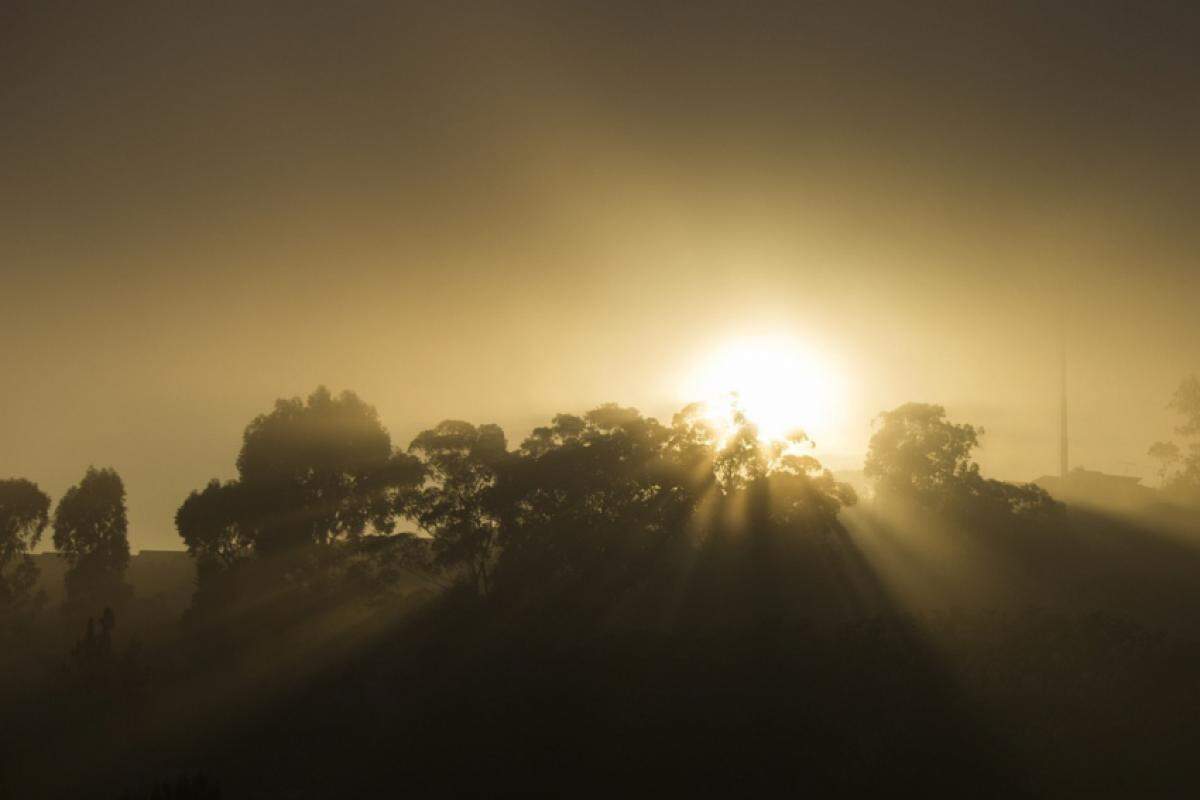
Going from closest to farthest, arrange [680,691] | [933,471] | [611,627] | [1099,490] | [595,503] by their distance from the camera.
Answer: [680,691]
[611,627]
[595,503]
[933,471]
[1099,490]

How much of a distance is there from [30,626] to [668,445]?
2567 inches

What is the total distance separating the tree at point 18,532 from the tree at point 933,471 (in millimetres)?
86043

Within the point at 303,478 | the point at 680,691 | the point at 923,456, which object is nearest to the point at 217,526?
the point at 303,478

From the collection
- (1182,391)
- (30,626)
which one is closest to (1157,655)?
(1182,391)

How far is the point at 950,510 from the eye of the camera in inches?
3221

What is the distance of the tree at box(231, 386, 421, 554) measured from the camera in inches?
2931

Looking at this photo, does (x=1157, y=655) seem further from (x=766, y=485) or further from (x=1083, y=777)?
(x=766, y=485)

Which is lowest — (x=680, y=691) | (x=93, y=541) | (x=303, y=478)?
(x=680, y=691)

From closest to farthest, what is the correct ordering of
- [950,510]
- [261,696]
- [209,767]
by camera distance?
[209,767]
[261,696]
[950,510]

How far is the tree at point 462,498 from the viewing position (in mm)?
66875

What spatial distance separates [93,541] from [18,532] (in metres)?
6.99

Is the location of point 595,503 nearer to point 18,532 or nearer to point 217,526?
point 217,526

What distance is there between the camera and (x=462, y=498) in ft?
224

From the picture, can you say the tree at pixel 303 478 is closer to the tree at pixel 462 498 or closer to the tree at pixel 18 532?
the tree at pixel 462 498
